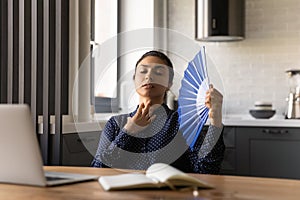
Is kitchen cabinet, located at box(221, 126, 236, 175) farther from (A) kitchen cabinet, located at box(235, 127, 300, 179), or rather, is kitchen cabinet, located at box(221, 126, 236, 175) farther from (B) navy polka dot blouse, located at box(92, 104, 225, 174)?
(B) navy polka dot blouse, located at box(92, 104, 225, 174)

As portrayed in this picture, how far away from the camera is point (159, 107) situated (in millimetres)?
1904

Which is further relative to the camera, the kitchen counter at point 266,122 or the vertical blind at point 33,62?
the kitchen counter at point 266,122

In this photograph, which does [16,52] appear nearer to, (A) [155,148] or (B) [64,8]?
(B) [64,8]

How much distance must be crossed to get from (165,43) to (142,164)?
2.67 metres

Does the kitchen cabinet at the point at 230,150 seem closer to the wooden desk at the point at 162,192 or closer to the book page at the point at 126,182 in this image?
the wooden desk at the point at 162,192

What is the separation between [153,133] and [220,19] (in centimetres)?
231

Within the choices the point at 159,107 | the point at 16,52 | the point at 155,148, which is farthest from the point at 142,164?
the point at 16,52

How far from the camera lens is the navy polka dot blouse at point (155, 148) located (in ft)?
5.90

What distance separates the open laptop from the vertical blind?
1.17 m

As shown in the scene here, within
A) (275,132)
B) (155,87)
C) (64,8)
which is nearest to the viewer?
(155,87)

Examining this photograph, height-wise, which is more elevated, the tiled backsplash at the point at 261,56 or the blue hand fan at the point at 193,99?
the tiled backsplash at the point at 261,56

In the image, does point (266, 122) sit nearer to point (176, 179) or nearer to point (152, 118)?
point (152, 118)

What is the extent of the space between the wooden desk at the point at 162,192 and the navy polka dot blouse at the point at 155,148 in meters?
0.45

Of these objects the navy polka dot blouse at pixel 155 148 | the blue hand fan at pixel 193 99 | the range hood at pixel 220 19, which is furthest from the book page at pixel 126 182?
the range hood at pixel 220 19
